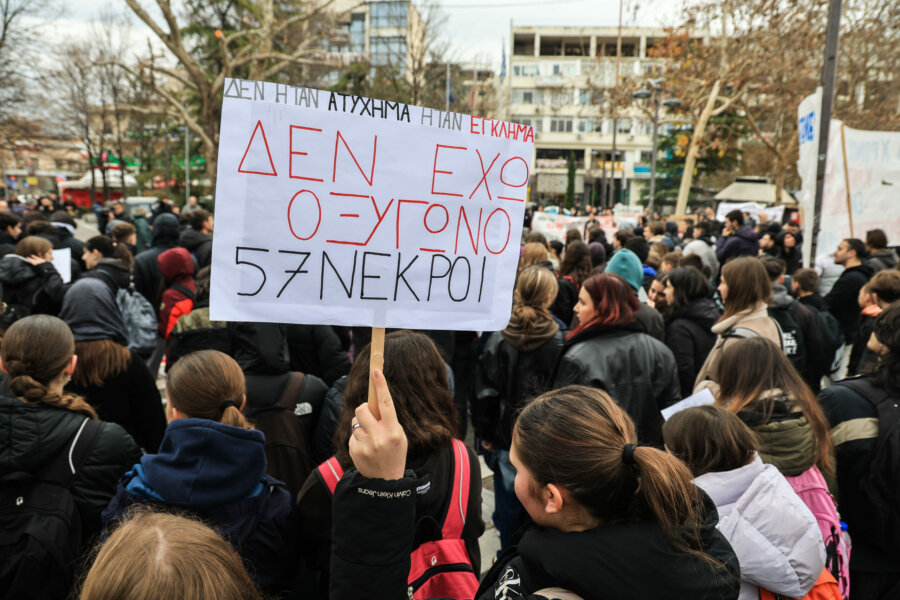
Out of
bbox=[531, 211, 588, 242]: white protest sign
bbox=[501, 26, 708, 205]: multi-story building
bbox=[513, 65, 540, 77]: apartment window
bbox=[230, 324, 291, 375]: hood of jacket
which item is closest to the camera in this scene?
bbox=[230, 324, 291, 375]: hood of jacket

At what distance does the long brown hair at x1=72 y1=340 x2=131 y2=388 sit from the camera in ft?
11.5

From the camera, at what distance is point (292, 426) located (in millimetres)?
3064

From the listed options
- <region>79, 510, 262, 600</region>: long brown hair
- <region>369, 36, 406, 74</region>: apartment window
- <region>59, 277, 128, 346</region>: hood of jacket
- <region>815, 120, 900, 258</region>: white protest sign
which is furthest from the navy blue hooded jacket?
<region>369, 36, 406, 74</region>: apartment window

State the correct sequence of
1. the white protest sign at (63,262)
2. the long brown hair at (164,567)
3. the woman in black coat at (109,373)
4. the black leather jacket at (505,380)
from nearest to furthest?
the long brown hair at (164,567) → the woman in black coat at (109,373) → the black leather jacket at (505,380) → the white protest sign at (63,262)

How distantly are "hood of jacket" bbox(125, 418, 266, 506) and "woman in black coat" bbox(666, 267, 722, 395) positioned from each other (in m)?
3.43

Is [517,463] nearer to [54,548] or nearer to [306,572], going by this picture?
[306,572]

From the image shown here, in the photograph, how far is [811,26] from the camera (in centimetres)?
1988

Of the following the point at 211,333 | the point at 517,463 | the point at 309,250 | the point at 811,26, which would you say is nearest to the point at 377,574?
the point at 517,463

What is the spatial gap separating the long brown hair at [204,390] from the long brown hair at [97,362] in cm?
148

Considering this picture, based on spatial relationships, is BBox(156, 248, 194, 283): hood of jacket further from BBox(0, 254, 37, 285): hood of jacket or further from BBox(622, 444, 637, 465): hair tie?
BBox(622, 444, 637, 465): hair tie

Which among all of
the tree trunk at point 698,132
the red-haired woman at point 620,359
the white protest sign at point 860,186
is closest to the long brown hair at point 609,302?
the red-haired woman at point 620,359

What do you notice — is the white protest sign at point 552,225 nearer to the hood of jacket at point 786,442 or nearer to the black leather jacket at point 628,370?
the black leather jacket at point 628,370

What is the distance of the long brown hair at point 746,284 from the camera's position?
162 inches

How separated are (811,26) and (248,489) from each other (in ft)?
76.8
